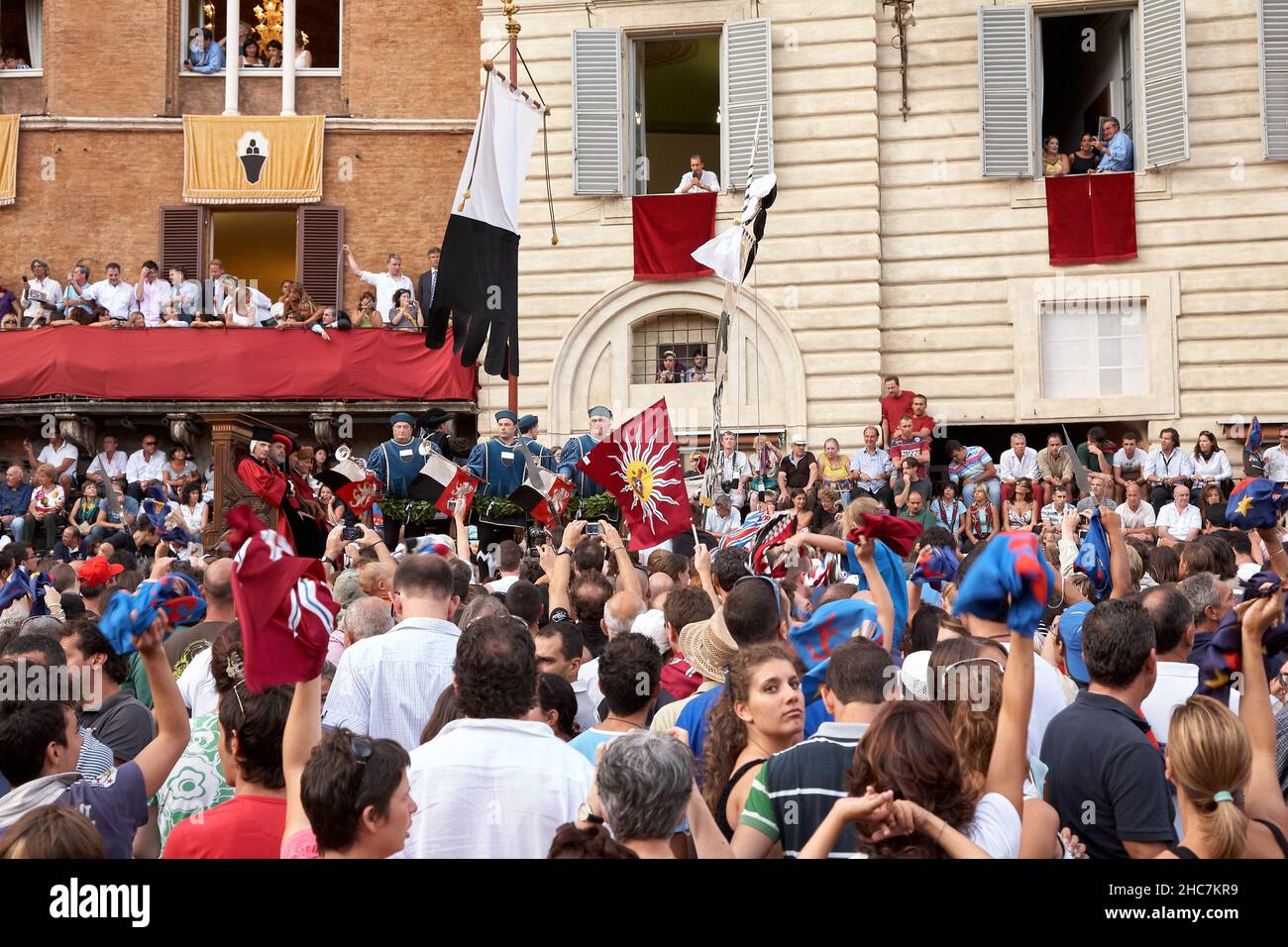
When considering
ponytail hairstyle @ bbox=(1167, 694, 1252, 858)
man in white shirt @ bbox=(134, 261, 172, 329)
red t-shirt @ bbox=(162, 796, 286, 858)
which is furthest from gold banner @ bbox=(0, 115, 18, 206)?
ponytail hairstyle @ bbox=(1167, 694, 1252, 858)

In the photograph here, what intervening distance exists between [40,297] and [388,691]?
2067 centimetres

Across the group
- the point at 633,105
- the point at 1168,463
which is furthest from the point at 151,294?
the point at 1168,463

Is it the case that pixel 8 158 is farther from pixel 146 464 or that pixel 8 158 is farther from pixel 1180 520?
pixel 1180 520

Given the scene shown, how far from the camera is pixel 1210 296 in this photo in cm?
2284

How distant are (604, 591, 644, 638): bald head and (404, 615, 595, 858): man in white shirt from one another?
2.81 metres

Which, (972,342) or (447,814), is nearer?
(447,814)

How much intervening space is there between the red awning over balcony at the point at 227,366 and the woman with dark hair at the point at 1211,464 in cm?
1075

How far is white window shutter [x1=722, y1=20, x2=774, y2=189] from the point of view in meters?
23.8

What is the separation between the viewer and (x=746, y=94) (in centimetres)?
2405

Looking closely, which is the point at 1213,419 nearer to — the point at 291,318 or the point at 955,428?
the point at 955,428

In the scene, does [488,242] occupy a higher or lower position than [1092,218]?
lower
